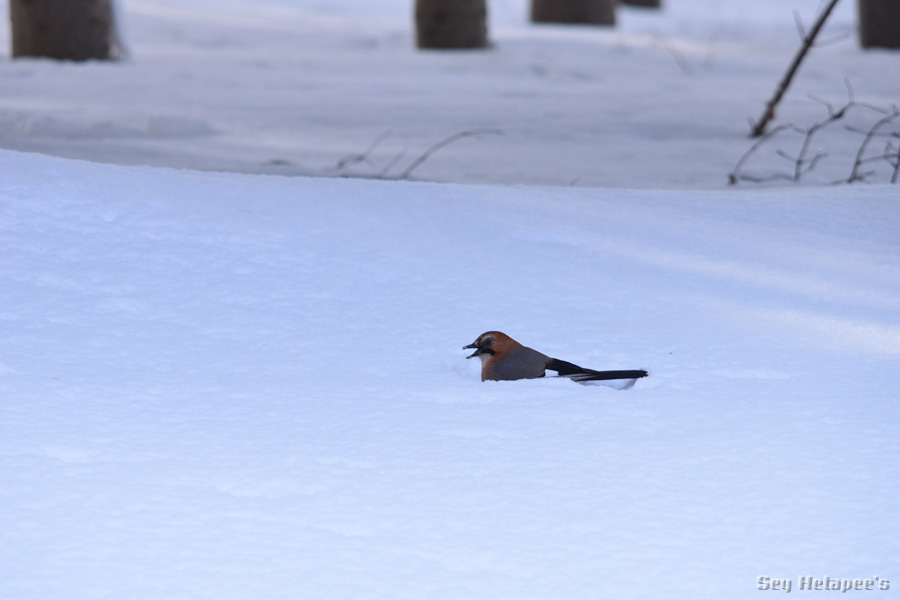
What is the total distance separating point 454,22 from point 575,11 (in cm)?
251

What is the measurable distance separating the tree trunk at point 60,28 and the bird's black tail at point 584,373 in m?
4.91

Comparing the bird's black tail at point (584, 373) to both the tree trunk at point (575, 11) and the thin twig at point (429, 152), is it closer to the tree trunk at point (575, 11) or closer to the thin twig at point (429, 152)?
the thin twig at point (429, 152)

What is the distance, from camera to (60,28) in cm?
559

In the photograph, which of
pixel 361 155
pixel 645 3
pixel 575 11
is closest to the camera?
pixel 361 155

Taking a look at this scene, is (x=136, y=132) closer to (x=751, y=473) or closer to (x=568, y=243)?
(x=568, y=243)

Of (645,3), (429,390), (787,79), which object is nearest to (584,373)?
(429,390)

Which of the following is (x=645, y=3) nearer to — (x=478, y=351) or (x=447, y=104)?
(x=447, y=104)

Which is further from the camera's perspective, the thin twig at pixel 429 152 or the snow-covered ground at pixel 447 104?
the snow-covered ground at pixel 447 104

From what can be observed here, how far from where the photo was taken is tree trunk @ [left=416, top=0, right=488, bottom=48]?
696 cm

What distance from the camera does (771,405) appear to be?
5.20 ft

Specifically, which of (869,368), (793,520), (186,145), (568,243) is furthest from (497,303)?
(186,145)

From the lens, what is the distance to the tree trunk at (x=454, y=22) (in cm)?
696

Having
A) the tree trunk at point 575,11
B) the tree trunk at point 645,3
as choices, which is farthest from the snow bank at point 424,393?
the tree trunk at point 645,3

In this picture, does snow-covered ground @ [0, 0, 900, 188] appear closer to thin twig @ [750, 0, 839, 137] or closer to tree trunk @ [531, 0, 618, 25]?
thin twig @ [750, 0, 839, 137]
